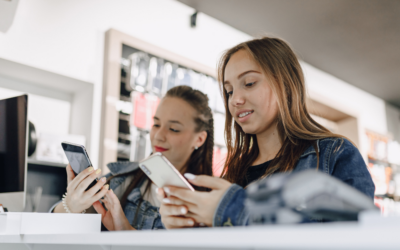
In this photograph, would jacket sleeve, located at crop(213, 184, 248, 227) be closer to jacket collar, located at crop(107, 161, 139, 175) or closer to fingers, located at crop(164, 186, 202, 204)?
fingers, located at crop(164, 186, 202, 204)

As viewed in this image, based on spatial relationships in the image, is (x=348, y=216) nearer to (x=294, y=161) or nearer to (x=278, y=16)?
(x=294, y=161)

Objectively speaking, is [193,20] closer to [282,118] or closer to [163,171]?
[282,118]

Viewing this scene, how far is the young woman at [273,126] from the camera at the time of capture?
3.19 feet

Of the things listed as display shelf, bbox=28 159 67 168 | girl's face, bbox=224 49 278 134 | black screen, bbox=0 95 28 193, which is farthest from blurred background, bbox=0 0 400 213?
black screen, bbox=0 95 28 193

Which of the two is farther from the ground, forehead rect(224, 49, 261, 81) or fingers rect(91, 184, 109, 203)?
forehead rect(224, 49, 261, 81)

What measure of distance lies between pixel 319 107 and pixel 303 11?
54.5 inches

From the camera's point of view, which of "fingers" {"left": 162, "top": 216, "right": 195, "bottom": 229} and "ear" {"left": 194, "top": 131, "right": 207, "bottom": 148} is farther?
"ear" {"left": 194, "top": 131, "right": 207, "bottom": 148}

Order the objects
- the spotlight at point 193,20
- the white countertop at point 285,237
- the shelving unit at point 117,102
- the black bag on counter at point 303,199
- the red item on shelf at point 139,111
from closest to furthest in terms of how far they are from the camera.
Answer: the white countertop at point 285,237, the black bag on counter at point 303,199, the shelving unit at point 117,102, the red item on shelf at point 139,111, the spotlight at point 193,20

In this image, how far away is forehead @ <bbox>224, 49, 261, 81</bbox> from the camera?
1.20 meters

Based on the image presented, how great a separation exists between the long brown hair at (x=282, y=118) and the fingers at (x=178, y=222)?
40 centimetres

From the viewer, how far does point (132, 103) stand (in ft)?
7.72

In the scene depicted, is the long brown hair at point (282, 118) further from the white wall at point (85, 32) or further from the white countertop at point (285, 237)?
the white wall at point (85, 32)

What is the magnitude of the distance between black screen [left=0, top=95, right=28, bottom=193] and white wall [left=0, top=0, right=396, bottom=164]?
70cm

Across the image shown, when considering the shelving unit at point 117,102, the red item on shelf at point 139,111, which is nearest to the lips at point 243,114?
the shelving unit at point 117,102
